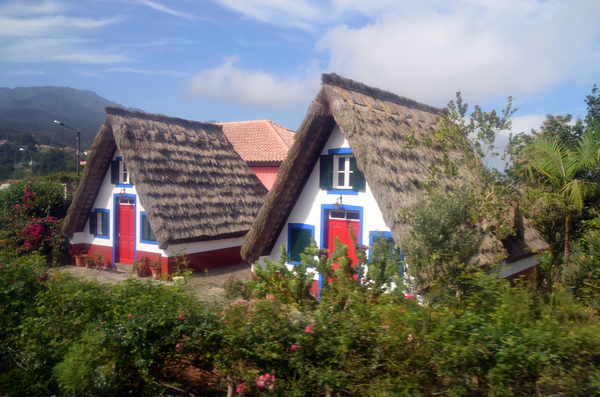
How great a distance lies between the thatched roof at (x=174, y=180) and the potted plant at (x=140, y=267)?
135 centimetres

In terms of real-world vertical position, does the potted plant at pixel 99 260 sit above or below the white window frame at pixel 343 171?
below

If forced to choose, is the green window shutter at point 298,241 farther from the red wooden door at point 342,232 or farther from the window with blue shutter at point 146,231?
the window with blue shutter at point 146,231

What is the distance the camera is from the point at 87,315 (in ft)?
17.6

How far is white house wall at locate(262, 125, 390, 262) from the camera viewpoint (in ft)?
34.0

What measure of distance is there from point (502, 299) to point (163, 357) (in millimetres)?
3566

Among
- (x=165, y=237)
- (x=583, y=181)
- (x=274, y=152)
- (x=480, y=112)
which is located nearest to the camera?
(x=480, y=112)

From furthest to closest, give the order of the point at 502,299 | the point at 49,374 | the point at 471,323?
1. the point at 49,374
2. the point at 502,299
3. the point at 471,323

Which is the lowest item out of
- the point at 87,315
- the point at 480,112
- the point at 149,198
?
the point at 87,315

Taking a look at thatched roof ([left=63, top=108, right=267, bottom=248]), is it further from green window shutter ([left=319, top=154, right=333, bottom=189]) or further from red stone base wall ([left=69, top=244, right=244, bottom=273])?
green window shutter ([left=319, top=154, right=333, bottom=189])

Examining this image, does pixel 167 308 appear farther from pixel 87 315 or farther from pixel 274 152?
pixel 274 152

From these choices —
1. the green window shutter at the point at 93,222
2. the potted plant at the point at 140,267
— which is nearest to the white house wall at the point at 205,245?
the potted plant at the point at 140,267

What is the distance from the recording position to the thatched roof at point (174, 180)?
44.4 feet

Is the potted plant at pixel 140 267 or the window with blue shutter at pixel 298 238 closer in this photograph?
the window with blue shutter at pixel 298 238

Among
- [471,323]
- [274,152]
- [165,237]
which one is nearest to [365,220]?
[165,237]
